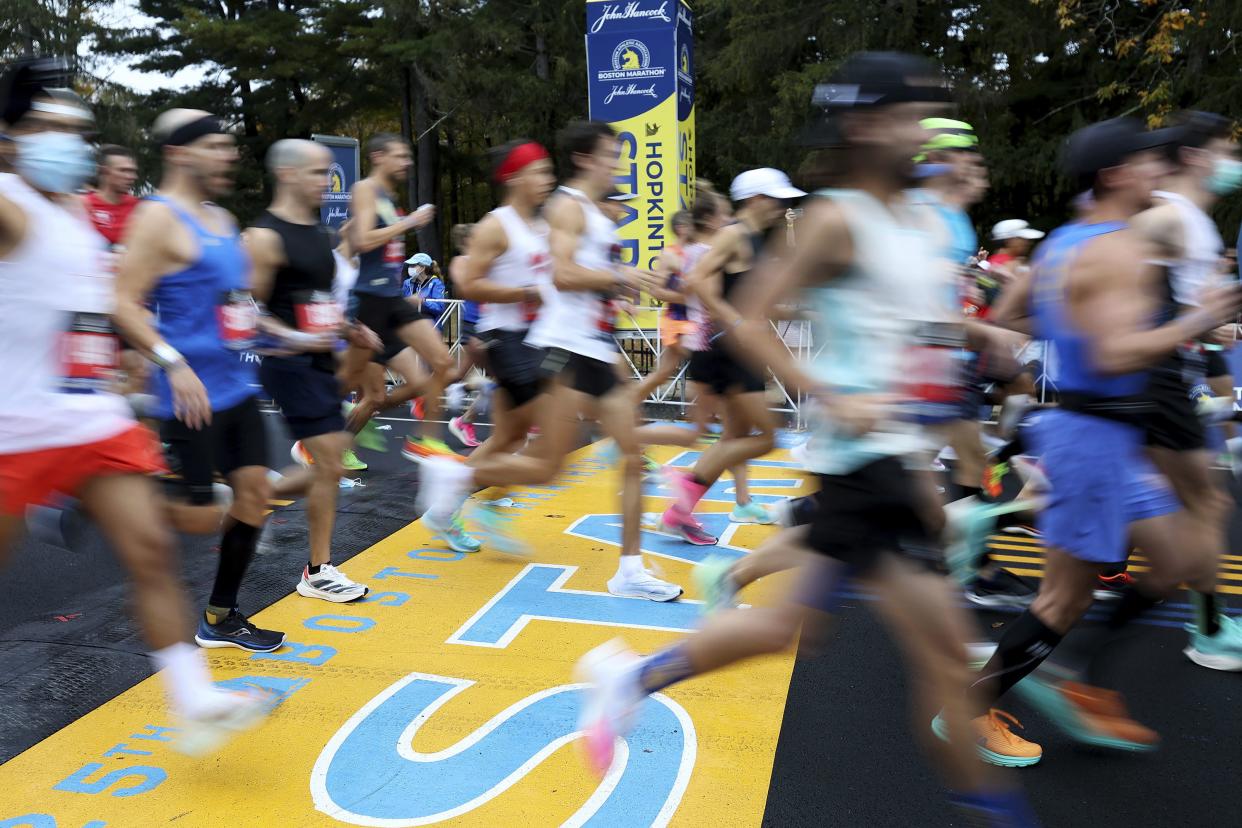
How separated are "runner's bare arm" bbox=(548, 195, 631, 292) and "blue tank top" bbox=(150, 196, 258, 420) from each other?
122 centimetres

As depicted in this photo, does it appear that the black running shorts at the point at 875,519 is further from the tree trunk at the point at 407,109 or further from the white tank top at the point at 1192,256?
the tree trunk at the point at 407,109

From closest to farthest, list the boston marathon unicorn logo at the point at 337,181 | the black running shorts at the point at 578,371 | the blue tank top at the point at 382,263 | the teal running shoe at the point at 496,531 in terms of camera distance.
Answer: the black running shorts at the point at 578,371 → the teal running shoe at the point at 496,531 → the blue tank top at the point at 382,263 → the boston marathon unicorn logo at the point at 337,181

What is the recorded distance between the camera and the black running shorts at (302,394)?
4379 mm

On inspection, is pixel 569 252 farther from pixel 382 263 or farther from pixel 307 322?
pixel 382 263

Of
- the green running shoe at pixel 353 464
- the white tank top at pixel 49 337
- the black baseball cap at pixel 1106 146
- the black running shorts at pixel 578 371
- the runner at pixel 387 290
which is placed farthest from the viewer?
the green running shoe at pixel 353 464

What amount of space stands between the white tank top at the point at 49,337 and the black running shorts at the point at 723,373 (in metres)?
3.13

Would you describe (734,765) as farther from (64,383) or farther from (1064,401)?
(64,383)

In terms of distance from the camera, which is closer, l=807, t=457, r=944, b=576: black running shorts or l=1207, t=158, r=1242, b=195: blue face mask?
l=807, t=457, r=944, b=576: black running shorts

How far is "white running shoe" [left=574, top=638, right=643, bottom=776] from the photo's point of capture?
2.52m

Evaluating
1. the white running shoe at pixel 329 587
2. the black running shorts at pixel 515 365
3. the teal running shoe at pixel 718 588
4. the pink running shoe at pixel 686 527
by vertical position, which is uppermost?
the black running shorts at pixel 515 365

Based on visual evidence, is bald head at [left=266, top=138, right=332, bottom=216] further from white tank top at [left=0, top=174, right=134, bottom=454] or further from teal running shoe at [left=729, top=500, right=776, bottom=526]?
teal running shoe at [left=729, top=500, right=776, bottom=526]

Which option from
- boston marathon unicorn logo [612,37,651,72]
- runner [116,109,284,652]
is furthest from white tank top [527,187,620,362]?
boston marathon unicorn logo [612,37,651,72]

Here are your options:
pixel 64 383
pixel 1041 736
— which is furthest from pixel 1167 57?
pixel 64 383

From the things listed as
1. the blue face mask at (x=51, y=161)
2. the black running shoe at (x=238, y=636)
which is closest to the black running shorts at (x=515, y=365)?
the black running shoe at (x=238, y=636)
